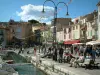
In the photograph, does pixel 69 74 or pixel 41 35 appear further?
pixel 41 35

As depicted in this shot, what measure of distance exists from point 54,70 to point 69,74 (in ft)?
15.4

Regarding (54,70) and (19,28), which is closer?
(54,70)

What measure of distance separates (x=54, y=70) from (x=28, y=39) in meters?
104

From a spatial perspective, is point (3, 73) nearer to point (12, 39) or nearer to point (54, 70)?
point (54, 70)

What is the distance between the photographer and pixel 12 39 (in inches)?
4852

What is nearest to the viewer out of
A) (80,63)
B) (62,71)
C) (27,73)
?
(62,71)

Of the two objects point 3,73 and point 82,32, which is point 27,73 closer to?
point 3,73

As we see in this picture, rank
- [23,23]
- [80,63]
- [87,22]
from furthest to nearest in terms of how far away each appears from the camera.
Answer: [23,23] → [87,22] → [80,63]

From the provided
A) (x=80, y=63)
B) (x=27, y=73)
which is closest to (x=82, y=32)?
(x=27, y=73)

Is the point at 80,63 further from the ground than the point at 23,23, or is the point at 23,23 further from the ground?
the point at 23,23

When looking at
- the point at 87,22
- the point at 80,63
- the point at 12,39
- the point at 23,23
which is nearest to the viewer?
the point at 80,63

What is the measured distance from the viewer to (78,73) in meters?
17.0

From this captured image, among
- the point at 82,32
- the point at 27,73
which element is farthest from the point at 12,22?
the point at 27,73

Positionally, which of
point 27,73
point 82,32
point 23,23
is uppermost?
point 23,23
